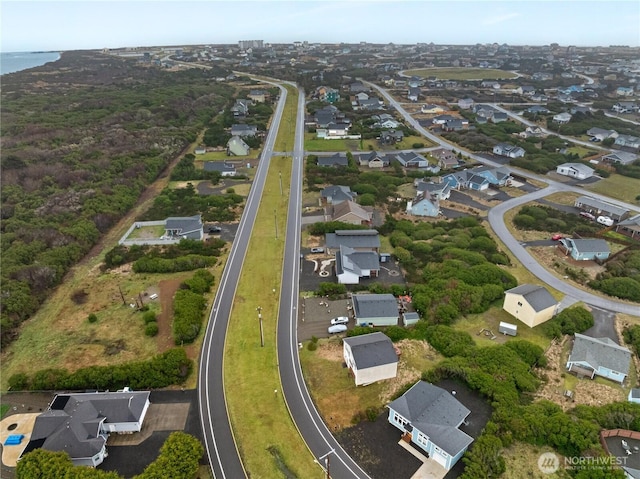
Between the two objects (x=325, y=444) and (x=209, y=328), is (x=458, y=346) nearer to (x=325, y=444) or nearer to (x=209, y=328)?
(x=325, y=444)

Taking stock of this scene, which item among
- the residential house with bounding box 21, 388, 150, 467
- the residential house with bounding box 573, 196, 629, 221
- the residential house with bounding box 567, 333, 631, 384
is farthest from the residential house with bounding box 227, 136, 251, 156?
the residential house with bounding box 567, 333, 631, 384

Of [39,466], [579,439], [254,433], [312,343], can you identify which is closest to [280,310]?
[312,343]

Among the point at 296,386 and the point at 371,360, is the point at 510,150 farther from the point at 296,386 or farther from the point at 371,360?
the point at 296,386

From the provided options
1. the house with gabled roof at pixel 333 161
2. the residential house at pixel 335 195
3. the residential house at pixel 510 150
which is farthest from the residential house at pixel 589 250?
the house with gabled roof at pixel 333 161

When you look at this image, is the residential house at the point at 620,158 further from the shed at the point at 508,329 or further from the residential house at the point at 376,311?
the residential house at the point at 376,311

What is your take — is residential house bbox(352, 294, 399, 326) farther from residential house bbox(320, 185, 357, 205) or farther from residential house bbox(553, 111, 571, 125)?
residential house bbox(553, 111, 571, 125)

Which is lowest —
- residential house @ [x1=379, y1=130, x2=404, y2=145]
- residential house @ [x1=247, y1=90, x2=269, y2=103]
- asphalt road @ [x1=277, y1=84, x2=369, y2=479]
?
asphalt road @ [x1=277, y1=84, x2=369, y2=479]

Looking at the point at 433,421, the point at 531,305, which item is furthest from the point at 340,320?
the point at 531,305
